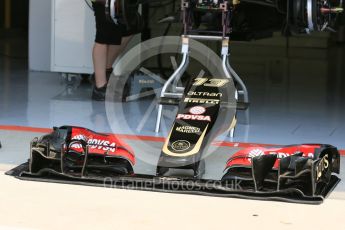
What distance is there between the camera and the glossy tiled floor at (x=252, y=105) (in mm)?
6414

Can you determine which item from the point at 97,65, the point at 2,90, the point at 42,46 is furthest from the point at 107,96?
the point at 42,46

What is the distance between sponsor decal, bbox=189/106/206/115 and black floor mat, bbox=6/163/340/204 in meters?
0.50

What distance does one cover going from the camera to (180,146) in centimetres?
477

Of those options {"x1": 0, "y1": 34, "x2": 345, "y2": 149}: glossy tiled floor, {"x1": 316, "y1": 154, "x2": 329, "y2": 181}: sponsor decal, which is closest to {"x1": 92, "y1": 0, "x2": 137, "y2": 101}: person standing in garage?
{"x1": 0, "y1": 34, "x2": 345, "y2": 149}: glossy tiled floor

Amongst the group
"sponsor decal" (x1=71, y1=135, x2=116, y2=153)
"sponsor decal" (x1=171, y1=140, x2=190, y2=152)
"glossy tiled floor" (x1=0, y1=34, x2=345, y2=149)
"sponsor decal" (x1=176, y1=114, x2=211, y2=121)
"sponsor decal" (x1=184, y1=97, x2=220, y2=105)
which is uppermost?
"sponsor decal" (x1=184, y1=97, x2=220, y2=105)

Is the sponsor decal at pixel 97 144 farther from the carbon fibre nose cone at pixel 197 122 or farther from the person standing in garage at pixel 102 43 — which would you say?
the person standing in garage at pixel 102 43

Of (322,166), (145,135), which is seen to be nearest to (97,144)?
(145,135)

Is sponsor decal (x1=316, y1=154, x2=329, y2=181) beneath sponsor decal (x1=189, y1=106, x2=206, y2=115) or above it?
beneath

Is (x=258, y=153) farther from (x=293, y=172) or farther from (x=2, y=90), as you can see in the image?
→ (x=2, y=90)

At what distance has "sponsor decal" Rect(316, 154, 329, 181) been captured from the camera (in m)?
4.53

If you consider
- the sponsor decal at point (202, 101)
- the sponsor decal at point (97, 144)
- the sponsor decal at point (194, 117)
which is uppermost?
the sponsor decal at point (202, 101)

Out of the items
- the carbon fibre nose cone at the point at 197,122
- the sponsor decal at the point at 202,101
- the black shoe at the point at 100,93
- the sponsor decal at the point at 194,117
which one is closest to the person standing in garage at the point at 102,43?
the black shoe at the point at 100,93

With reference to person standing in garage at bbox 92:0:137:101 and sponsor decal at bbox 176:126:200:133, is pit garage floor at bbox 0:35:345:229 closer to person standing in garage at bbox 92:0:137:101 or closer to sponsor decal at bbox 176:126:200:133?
person standing in garage at bbox 92:0:137:101

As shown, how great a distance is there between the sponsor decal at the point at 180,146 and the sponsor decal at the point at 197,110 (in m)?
0.27
